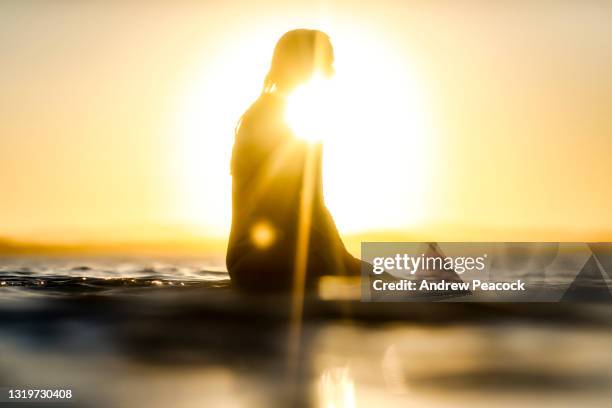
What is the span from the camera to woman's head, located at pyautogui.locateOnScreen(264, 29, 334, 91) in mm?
7250

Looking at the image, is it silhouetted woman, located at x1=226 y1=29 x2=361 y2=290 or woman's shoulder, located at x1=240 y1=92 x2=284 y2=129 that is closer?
silhouetted woman, located at x1=226 y1=29 x2=361 y2=290

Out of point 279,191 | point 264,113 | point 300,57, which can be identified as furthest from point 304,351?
point 300,57

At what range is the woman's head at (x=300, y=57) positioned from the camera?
23.8 ft

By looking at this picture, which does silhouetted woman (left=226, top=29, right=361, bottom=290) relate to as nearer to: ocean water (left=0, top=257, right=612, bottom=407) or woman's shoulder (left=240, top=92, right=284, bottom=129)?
woman's shoulder (left=240, top=92, right=284, bottom=129)

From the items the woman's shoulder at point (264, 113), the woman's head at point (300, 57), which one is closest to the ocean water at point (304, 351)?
the woman's shoulder at point (264, 113)

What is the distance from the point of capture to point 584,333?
15.9 feet

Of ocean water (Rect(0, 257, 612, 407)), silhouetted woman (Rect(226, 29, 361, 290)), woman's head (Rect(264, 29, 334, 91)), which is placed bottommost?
ocean water (Rect(0, 257, 612, 407))

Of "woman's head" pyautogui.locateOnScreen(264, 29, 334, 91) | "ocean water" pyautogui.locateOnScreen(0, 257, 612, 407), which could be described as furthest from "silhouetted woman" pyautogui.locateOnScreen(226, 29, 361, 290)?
"ocean water" pyautogui.locateOnScreen(0, 257, 612, 407)

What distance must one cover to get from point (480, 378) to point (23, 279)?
5.81 meters

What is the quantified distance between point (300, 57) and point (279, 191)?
4.44 ft

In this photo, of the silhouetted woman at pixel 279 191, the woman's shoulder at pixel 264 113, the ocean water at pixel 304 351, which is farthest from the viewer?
the woman's shoulder at pixel 264 113

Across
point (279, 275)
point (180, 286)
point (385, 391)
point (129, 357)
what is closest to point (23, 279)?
point (180, 286)

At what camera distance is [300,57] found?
23.9ft

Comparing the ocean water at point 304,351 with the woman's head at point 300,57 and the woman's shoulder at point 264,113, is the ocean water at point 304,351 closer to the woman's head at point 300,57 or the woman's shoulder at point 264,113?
the woman's shoulder at point 264,113
